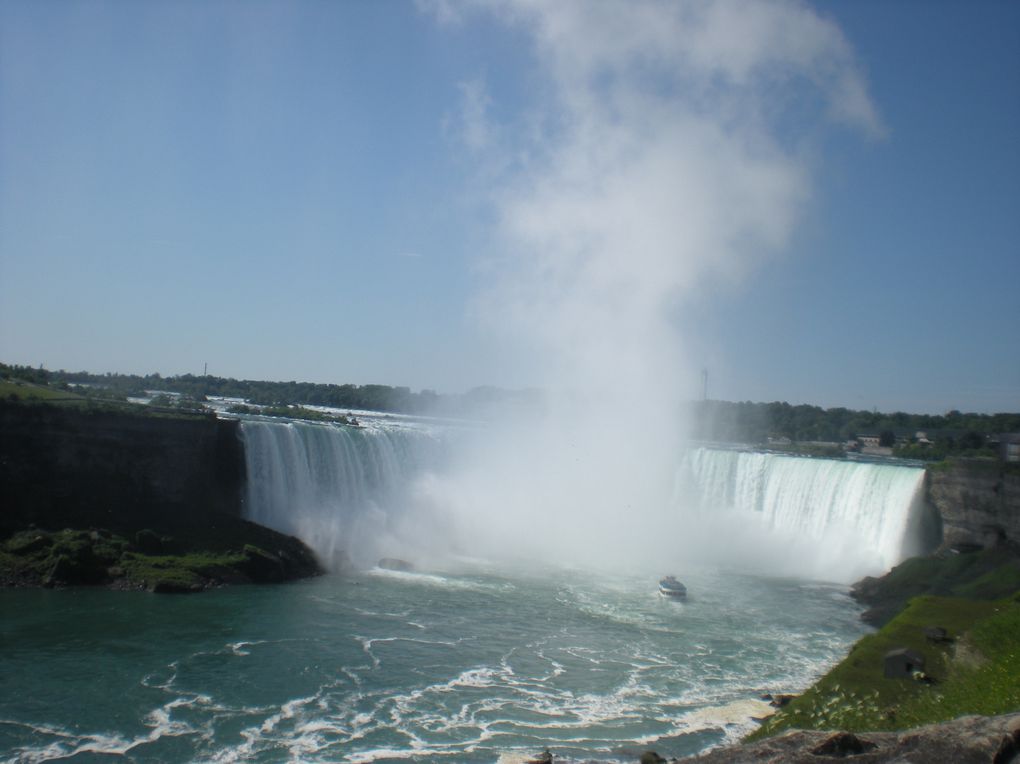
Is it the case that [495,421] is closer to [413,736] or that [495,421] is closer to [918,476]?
[918,476]

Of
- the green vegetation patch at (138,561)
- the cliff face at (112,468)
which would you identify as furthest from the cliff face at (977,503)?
the cliff face at (112,468)

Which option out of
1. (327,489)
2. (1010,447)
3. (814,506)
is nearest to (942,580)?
(1010,447)

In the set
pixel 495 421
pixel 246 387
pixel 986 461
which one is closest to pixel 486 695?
pixel 986 461

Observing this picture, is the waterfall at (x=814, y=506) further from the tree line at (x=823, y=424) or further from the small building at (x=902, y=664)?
the tree line at (x=823, y=424)

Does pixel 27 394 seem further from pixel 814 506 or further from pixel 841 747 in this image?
pixel 814 506

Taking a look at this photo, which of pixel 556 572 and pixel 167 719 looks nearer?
pixel 167 719

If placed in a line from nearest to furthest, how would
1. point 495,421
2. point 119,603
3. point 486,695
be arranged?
point 486,695 → point 119,603 → point 495,421

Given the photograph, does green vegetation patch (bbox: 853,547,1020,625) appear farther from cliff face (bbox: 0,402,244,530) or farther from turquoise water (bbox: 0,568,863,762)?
cliff face (bbox: 0,402,244,530)
